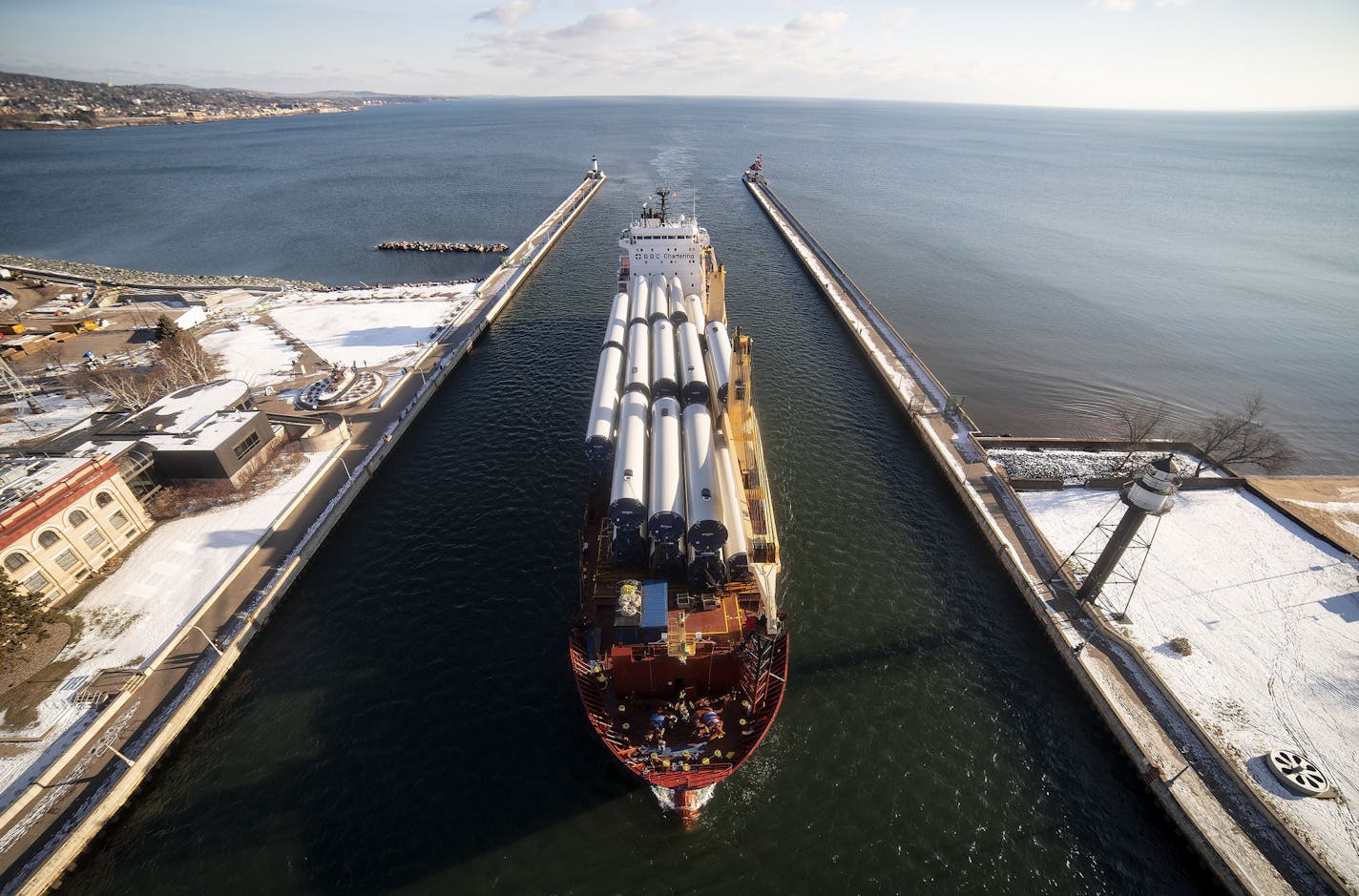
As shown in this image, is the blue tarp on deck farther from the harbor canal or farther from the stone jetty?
the stone jetty

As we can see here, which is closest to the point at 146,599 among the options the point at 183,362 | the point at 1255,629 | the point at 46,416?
the point at 46,416

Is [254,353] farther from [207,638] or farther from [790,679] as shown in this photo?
[790,679]

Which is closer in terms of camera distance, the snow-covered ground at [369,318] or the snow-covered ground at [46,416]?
the snow-covered ground at [46,416]

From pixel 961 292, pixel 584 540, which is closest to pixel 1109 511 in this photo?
pixel 584 540

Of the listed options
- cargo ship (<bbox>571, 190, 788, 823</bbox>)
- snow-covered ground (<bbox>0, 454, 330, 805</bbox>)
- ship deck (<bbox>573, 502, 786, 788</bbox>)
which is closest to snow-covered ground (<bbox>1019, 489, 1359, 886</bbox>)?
cargo ship (<bbox>571, 190, 788, 823</bbox>)

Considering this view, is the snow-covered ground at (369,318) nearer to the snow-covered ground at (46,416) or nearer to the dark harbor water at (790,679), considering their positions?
the dark harbor water at (790,679)

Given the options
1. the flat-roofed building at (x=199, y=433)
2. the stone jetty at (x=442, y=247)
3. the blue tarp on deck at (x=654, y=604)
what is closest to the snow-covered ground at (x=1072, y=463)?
the blue tarp on deck at (x=654, y=604)
